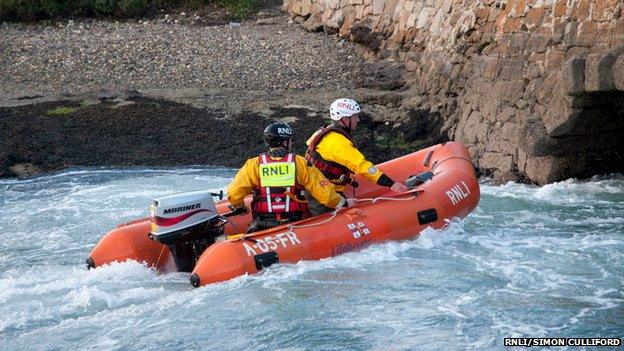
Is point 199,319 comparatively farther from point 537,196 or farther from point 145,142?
point 145,142

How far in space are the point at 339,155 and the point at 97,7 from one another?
11404mm

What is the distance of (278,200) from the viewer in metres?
8.81

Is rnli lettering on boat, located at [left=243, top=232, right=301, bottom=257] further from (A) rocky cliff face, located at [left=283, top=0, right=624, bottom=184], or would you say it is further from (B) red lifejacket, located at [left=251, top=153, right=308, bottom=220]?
(A) rocky cliff face, located at [left=283, top=0, right=624, bottom=184]

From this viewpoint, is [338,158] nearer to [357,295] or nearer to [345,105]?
[345,105]

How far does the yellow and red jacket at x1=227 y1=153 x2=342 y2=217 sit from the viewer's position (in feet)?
28.6

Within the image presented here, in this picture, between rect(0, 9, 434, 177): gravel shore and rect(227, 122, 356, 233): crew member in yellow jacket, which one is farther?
rect(0, 9, 434, 177): gravel shore

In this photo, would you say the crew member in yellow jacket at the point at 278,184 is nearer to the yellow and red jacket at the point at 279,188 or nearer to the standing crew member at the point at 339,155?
the yellow and red jacket at the point at 279,188

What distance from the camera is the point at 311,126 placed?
47.4 ft

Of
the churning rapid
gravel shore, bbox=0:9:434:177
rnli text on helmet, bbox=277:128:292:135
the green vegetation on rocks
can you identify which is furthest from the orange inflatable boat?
the green vegetation on rocks

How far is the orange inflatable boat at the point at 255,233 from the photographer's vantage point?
8.42m

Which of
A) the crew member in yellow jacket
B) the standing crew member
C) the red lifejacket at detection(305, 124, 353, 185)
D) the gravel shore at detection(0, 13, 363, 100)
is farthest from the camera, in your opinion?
the gravel shore at detection(0, 13, 363, 100)

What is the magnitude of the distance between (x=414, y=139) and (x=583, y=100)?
3.20 m

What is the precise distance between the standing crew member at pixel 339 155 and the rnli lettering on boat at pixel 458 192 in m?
0.61

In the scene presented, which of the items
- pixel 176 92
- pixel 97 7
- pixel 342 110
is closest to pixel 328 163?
pixel 342 110
